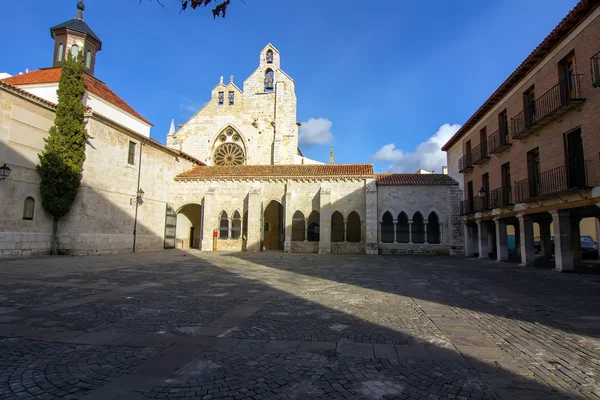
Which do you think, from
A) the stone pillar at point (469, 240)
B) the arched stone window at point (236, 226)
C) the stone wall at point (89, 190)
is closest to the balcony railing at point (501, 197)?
the stone pillar at point (469, 240)

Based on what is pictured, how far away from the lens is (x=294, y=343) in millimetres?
4141

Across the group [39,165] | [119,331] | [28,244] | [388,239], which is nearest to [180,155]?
[39,165]

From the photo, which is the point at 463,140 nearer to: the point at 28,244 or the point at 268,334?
the point at 268,334

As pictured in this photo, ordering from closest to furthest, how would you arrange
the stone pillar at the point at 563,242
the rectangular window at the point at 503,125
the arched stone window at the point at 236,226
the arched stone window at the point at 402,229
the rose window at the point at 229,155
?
the stone pillar at the point at 563,242 → the rectangular window at the point at 503,125 → the arched stone window at the point at 402,229 → the arched stone window at the point at 236,226 → the rose window at the point at 229,155

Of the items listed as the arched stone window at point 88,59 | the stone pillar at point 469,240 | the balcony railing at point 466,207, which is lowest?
the stone pillar at point 469,240

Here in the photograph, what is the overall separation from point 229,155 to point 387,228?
16591 mm

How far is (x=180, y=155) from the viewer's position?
1025 inches

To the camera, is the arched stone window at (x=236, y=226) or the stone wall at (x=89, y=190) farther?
the arched stone window at (x=236, y=226)

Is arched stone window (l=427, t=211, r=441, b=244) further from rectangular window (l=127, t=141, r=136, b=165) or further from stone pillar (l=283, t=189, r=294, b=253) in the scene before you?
rectangular window (l=127, t=141, r=136, b=165)

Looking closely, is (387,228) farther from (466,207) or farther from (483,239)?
(483,239)

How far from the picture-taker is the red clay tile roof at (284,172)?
78.2 ft

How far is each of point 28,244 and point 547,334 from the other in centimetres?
1936

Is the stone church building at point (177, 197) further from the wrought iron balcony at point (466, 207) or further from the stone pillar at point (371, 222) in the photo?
the wrought iron balcony at point (466, 207)

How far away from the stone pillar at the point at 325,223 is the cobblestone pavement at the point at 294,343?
14.8 m
